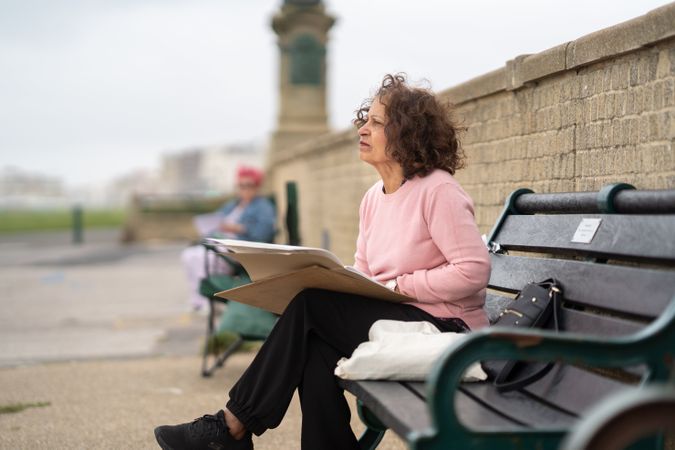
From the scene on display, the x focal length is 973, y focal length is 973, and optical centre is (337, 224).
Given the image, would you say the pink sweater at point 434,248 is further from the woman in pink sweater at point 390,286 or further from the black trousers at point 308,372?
the black trousers at point 308,372

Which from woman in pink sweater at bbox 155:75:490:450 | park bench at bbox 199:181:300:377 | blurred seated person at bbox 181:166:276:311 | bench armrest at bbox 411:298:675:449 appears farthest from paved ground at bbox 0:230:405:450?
bench armrest at bbox 411:298:675:449

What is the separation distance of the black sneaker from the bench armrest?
4.36 feet

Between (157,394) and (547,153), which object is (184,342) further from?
(547,153)

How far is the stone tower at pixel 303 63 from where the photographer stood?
18.5 m

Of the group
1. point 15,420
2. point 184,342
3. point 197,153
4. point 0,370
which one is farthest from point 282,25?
point 197,153

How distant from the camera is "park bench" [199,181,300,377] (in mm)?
6316

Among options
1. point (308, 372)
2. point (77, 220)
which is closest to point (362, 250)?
point (308, 372)

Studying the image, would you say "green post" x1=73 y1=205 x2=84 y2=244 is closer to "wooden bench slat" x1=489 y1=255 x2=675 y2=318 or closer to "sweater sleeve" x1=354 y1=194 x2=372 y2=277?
"sweater sleeve" x1=354 y1=194 x2=372 y2=277

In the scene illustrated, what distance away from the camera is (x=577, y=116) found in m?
4.32

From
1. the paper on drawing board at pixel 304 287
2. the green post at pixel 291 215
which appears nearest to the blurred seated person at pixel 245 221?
the green post at pixel 291 215

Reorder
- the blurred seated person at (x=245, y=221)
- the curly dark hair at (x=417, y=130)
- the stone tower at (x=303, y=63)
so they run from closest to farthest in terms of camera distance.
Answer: the curly dark hair at (x=417, y=130), the blurred seated person at (x=245, y=221), the stone tower at (x=303, y=63)

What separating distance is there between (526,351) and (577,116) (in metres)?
2.29

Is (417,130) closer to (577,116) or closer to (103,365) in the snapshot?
(577,116)

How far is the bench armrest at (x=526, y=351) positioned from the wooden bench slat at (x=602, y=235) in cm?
53
